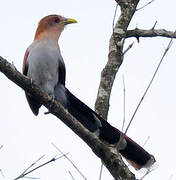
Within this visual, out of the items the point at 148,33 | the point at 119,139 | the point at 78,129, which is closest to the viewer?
the point at 78,129

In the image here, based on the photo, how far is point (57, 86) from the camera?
16.4ft

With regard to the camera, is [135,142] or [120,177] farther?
[135,142]

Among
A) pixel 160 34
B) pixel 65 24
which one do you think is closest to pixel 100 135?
pixel 160 34

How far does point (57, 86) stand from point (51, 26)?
2.99ft

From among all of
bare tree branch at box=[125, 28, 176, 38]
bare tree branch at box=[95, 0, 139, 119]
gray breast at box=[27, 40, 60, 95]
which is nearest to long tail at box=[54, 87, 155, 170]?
bare tree branch at box=[95, 0, 139, 119]

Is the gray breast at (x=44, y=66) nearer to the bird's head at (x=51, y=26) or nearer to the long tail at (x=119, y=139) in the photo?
the bird's head at (x=51, y=26)

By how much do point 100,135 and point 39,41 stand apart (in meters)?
1.44

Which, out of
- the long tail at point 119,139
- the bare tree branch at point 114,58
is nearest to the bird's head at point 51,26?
the bare tree branch at point 114,58

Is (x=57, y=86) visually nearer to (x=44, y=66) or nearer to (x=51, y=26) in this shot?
(x=44, y=66)

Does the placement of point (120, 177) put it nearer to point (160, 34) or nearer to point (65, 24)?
point (160, 34)

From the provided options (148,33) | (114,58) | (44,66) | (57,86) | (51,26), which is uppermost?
(148,33)

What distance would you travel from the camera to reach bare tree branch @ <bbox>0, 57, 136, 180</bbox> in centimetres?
346

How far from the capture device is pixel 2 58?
3486 millimetres

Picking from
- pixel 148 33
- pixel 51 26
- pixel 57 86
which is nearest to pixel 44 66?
pixel 57 86
